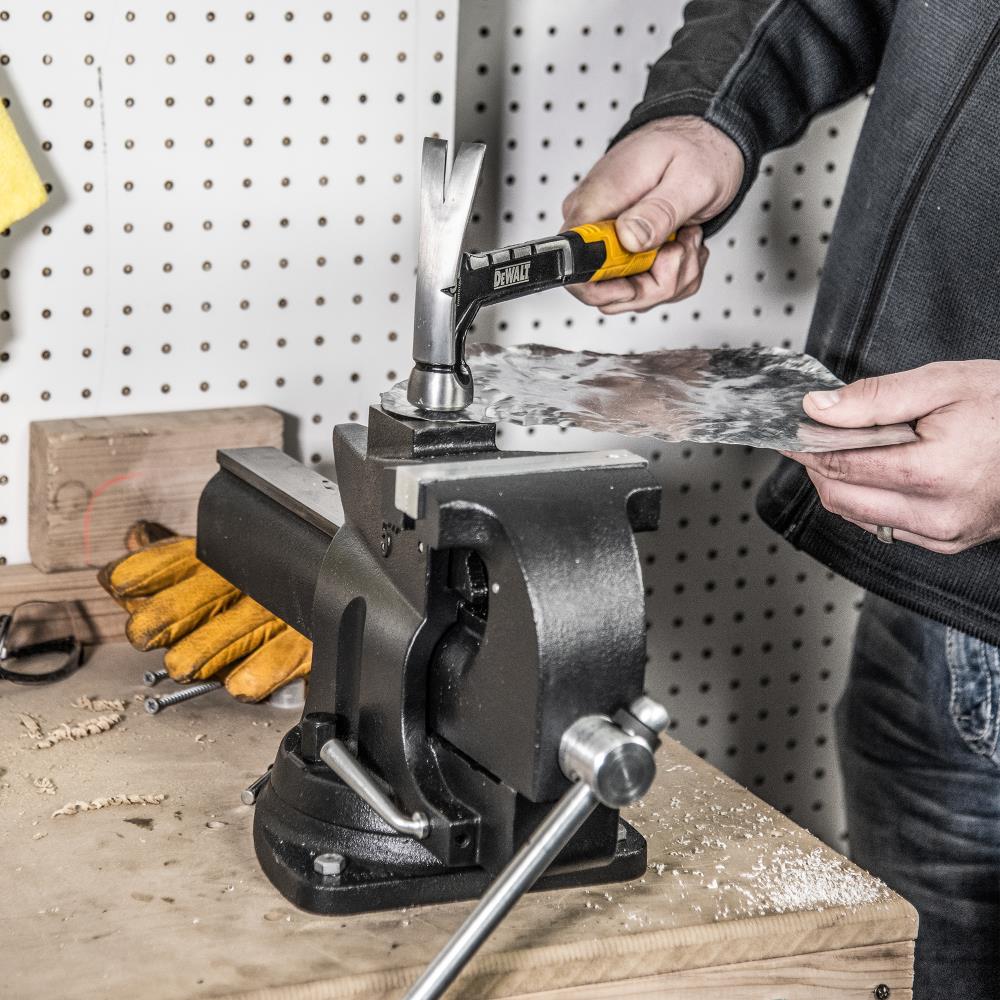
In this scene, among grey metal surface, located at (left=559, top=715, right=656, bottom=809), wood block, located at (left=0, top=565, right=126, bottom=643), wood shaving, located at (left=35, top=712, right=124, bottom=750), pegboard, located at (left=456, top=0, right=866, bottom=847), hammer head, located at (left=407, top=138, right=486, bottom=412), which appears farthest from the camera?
pegboard, located at (left=456, top=0, right=866, bottom=847)

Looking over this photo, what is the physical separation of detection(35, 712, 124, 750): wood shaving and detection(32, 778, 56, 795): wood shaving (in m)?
0.05

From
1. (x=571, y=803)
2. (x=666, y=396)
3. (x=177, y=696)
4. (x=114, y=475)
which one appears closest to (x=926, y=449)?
(x=666, y=396)

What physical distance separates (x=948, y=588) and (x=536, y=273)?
484 millimetres

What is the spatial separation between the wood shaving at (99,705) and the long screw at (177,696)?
0.02m

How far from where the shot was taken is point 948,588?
43.8 inches

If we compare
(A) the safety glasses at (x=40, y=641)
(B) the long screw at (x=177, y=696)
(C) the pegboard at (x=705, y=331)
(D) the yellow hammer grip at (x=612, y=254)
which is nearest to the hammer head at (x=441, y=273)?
(D) the yellow hammer grip at (x=612, y=254)

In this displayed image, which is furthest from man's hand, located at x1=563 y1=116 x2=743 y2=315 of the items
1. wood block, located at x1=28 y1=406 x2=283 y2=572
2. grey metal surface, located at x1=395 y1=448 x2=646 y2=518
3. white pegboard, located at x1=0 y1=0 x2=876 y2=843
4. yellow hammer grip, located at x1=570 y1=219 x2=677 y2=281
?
grey metal surface, located at x1=395 y1=448 x2=646 y2=518

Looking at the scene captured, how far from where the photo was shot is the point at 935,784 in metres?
1.23

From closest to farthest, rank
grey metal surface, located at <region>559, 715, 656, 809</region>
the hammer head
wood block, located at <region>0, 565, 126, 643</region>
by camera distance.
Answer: grey metal surface, located at <region>559, 715, 656, 809</region>
the hammer head
wood block, located at <region>0, 565, 126, 643</region>

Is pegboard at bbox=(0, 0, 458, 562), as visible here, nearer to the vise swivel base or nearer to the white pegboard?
the white pegboard

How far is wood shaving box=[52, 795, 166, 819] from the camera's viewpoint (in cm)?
83

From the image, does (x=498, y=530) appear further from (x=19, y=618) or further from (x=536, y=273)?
(x=19, y=618)

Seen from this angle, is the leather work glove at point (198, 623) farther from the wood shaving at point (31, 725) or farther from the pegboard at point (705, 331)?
the pegboard at point (705, 331)

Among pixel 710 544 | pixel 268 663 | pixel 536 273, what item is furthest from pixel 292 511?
pixel 710 544
